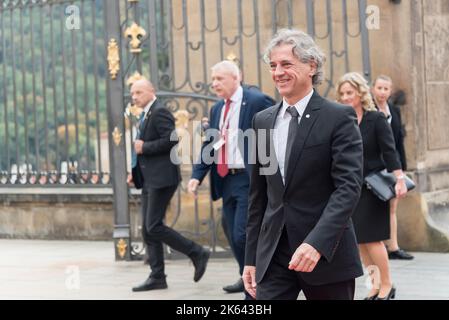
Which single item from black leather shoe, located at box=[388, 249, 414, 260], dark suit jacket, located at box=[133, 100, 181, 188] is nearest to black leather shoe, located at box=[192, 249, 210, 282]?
dark suit jacket, located at box=[133, 100, 181, 188]

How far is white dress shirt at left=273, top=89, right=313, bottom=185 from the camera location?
17.3ft

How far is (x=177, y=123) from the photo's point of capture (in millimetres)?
11312

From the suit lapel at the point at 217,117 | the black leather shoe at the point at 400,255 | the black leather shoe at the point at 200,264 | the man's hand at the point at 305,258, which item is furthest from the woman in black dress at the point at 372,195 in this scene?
the man's hand at the point at 305,258

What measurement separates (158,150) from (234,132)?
3.37ft

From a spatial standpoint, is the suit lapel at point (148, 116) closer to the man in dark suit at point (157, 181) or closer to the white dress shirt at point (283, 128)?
the man in dark suit at point (157, 181)

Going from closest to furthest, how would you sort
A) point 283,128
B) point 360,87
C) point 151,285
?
1. point 283,128
2. point 360,87
3. point 151,285

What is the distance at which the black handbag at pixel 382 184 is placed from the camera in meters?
8.30

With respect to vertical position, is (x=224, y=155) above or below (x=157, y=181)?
above

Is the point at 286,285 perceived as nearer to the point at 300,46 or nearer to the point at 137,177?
the point at 300,46

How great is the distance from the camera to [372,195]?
8391 millimetres

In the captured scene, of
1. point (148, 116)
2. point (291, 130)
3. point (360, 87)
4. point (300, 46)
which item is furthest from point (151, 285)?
point (300, 46)
